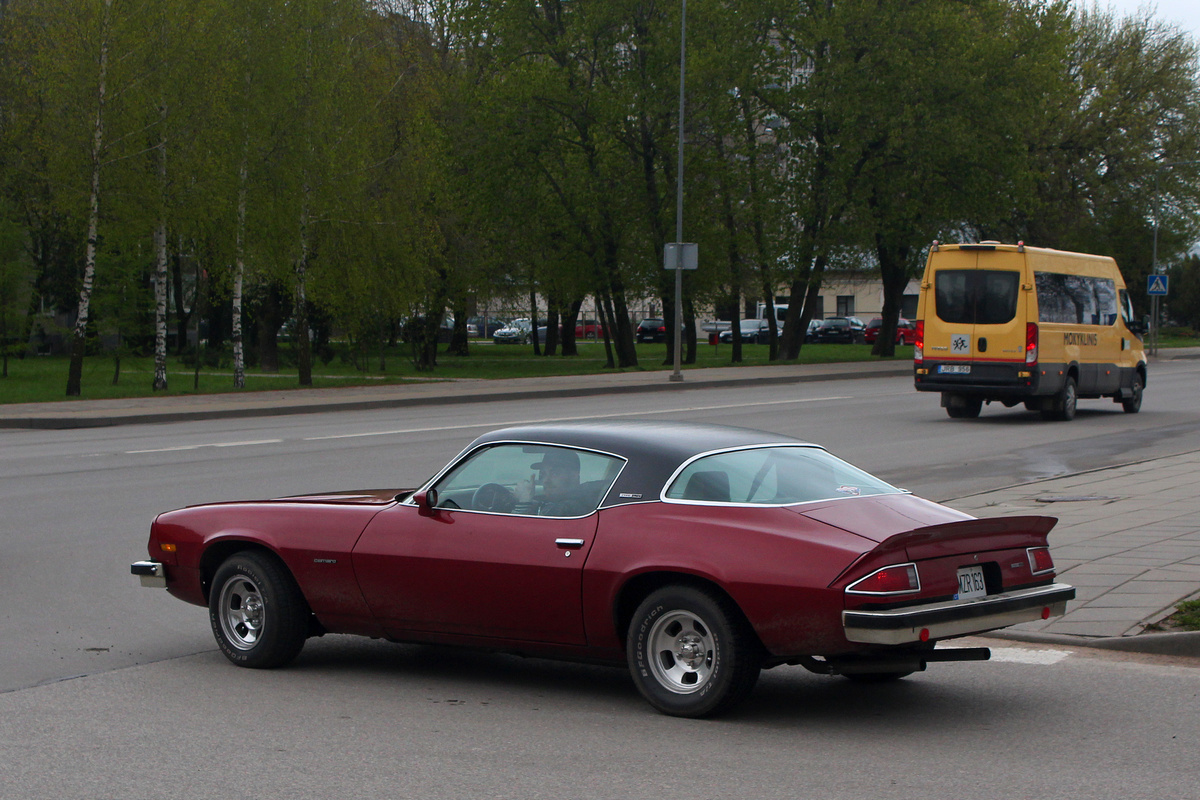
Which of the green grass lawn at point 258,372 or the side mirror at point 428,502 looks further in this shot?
the green grass lawn at point 258,372

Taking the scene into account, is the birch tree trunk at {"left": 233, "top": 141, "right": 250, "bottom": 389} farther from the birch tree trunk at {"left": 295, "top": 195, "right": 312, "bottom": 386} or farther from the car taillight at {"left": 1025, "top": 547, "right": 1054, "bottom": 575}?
the car taillight at {"left": 1025, "top": 547, "right": 1054, "bottom": 575}

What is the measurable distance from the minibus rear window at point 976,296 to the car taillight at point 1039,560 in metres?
16.5

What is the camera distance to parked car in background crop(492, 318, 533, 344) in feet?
274

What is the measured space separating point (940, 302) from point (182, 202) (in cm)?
1741

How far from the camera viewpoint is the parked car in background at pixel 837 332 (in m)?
76.4

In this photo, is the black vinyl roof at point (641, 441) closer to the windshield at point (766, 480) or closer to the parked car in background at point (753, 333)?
the windshield at point (766, 480)

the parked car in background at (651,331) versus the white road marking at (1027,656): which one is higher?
the parked car in background at (651,331)

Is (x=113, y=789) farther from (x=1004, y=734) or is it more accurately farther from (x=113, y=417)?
(x=113, y=417)

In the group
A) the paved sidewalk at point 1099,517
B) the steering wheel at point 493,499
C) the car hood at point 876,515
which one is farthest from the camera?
the paved sidewalk at point 1099,517

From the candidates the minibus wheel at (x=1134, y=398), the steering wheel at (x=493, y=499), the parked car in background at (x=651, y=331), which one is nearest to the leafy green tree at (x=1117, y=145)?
the parked car in background at (x=651, y=331)

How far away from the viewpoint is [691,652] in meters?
5.87

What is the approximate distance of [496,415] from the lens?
81.6 ft

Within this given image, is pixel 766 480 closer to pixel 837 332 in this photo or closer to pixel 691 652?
pixel 691 652

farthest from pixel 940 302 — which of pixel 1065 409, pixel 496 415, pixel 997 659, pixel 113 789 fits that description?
pixel 113 789
